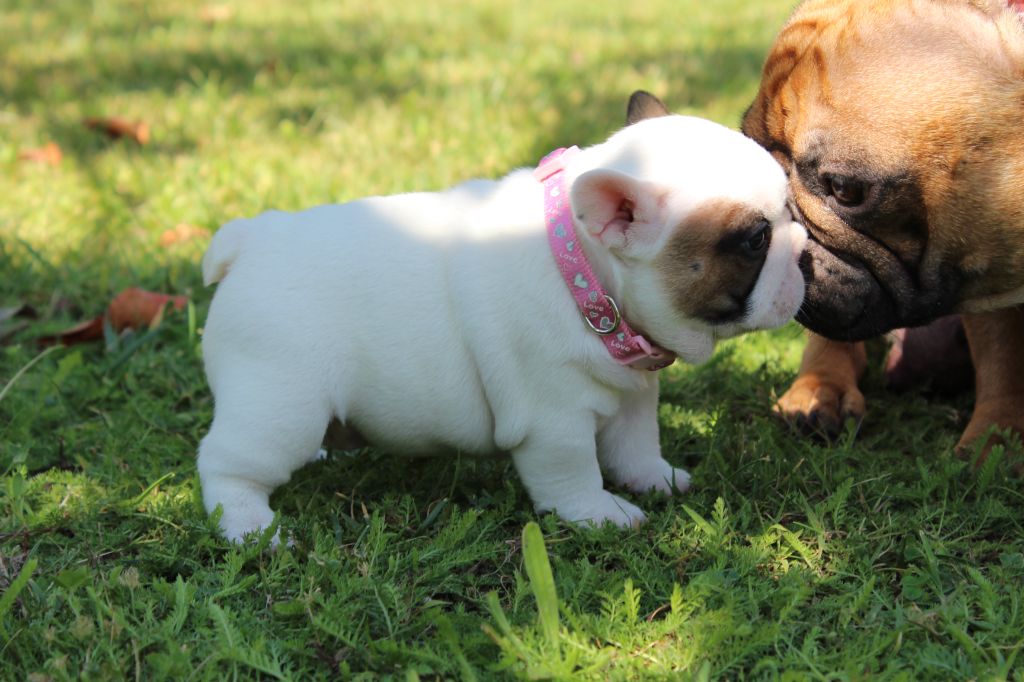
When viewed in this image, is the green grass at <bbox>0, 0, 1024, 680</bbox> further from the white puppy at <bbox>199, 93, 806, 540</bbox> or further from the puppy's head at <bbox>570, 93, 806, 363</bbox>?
the puppy's head at <bbox>570, 93, 806, 363</bbox>

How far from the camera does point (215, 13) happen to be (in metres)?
7.73

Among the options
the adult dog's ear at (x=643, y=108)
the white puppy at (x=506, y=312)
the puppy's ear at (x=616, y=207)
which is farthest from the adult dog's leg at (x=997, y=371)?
the puppy's ear at (x=616, y=207)

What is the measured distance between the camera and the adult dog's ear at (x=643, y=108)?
2705 millimetres

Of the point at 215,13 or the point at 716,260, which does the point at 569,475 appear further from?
the point at 215,13

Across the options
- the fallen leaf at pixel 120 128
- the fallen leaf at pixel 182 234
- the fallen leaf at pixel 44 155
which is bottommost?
the fallen leaf at pixel 120 128

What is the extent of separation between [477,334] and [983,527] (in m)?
1.24

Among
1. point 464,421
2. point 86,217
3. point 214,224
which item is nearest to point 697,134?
point 464,421

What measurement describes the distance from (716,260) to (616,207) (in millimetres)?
253

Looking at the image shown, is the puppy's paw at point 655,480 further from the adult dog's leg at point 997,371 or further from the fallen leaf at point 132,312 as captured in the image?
the fallen leaf at point 132,312

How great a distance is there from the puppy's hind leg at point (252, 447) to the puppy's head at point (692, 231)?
2.45 ft

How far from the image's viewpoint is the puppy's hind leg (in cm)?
248

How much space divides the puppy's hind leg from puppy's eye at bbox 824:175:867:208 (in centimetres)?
131

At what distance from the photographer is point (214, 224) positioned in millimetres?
4375

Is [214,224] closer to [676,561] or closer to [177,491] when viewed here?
[177,491]
